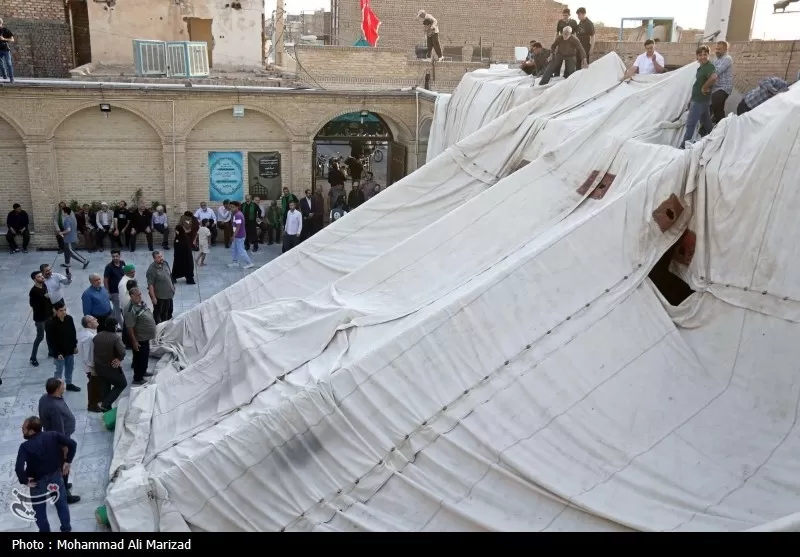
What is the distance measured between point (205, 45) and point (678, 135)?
13.9m

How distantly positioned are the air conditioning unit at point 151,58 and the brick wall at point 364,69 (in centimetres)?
348

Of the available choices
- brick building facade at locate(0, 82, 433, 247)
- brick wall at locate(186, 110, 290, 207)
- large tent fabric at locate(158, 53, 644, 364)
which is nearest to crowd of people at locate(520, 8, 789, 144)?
large tent fabric at locate(158, 53, 644, 364)

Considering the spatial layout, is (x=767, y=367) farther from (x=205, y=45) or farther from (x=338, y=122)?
(x=205, y=45)

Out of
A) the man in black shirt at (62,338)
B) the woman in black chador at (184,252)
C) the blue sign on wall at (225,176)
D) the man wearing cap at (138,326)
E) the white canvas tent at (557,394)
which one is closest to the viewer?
the white canvas tent at (557,394)

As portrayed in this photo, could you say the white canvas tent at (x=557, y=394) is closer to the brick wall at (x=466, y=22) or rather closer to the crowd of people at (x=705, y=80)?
the crowd of people at (x=705, y=80)

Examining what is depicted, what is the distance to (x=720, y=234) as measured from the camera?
665cm

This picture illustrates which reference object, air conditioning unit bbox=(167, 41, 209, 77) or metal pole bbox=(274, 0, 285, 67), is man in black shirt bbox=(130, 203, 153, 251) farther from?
A: metal pole bbox=(274, 0, 285, 67)

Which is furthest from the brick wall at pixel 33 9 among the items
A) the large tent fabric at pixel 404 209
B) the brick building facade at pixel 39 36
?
the large tent fabric at pixel 404 209

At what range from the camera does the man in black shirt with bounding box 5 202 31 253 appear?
1591 centimetres

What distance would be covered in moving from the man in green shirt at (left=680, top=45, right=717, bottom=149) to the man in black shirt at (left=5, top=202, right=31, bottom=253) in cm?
1318

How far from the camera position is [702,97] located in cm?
856

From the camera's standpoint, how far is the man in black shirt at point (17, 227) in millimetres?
15906

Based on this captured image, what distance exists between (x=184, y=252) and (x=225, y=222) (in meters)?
3.09
